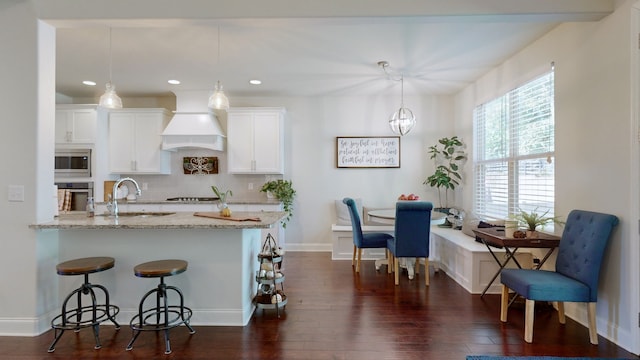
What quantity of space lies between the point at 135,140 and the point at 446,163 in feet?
16.7

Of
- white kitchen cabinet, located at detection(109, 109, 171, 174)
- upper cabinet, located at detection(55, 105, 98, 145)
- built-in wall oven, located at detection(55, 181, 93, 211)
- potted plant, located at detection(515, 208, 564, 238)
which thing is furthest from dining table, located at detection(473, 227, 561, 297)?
upper cabinet, located at detection(55, 105, 98, 145)

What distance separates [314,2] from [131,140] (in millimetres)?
4104

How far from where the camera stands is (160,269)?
241 cm

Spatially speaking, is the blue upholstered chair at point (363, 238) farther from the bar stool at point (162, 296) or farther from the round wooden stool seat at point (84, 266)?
the round wooden stool seat at point (84, 266)

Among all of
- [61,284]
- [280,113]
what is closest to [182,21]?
[61,284]

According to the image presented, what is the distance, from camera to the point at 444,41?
3475 mm

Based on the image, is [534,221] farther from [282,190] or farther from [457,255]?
[282,190]

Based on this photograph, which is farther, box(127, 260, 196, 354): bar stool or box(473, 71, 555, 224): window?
box(473, 71, 555, 224): window

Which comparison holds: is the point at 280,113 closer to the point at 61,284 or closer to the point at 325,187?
the point at 325,187

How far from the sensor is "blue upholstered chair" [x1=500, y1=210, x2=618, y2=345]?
2445mm

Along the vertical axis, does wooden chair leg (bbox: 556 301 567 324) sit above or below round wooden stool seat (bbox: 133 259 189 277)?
below

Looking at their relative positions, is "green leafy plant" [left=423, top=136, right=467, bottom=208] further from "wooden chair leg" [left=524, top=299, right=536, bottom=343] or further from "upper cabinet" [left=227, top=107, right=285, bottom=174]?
"wooden chair leg" [left=524, top=299, right=536, bottom=343]

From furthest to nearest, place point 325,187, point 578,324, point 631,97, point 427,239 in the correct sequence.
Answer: point 325,187 < point 427,239 < point 578,324 < point 631,97

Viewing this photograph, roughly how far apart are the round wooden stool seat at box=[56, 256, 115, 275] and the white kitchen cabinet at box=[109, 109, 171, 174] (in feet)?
10.0
